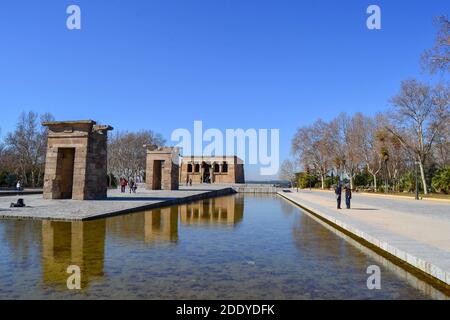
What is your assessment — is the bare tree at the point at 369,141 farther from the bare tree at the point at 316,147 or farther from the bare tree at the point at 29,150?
the bare tree at the point at 29,150

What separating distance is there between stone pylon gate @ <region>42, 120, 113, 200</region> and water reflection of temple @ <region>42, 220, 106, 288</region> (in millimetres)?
8605

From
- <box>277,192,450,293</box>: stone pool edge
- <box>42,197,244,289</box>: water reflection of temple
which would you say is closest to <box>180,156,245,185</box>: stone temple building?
<box>42,197,244,289</box>: water reflection of temple

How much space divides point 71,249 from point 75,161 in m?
13.1

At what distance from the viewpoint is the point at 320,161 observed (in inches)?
2381

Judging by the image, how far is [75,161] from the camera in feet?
65.5

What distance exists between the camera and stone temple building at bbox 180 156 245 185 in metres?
73.6

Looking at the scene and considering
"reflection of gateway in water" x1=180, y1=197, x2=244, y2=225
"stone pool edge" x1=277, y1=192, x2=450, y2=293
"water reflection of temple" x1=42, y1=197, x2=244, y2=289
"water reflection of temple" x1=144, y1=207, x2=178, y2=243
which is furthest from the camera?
"reflection of gateway in water" x1=180, y1=197, x2=244, y2=225

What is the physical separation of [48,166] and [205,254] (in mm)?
16008

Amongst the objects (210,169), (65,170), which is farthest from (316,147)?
(65,170)

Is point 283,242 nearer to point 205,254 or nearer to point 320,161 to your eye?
point 205,254

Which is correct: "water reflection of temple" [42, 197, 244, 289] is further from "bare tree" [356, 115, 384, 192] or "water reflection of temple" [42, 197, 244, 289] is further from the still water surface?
"bare tree" [356, 115, 384, 192]

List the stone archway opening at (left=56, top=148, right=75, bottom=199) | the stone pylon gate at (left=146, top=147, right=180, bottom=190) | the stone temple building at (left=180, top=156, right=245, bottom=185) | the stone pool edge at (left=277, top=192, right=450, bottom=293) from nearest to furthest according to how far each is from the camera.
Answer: the stone pool edge at (left=277, top=192, right=450, bottom=293) < the stone archway opening at (left=56, top=148, right=75, bottom=199) < the stone pylon gate at (left=146, top=147, right=180, bottom=190) < the stone temple building at (left=180, top=156, right=245, bottom=185)

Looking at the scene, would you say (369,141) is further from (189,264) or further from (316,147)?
(189,264)
